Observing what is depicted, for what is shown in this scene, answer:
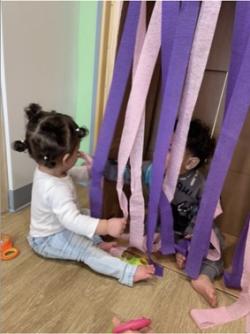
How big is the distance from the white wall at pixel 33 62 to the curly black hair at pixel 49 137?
10.4 inches

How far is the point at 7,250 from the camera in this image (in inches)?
39.2

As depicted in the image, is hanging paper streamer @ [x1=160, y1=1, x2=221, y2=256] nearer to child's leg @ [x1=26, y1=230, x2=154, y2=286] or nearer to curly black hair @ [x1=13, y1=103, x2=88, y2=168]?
child's leg @ [x1=26, y1=230, x2=154, y2=286]

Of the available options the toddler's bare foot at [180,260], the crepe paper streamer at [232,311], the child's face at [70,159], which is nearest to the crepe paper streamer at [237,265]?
the crepe paper streamer at [232,311]

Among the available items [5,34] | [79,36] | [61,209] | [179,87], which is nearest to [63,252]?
[61,209]

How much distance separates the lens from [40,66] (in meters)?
1.17

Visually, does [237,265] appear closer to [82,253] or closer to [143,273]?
[143,273]

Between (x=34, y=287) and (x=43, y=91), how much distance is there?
0.74 meters

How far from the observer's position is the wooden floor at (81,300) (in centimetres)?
78

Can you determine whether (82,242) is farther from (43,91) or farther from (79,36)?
(79,36)

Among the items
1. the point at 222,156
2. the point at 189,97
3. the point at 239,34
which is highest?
the point at 239,34

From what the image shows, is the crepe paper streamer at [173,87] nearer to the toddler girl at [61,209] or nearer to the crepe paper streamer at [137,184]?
the crepe paper streamer at [137,184]

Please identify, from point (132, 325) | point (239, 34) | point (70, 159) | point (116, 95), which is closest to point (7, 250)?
point (70, 159)

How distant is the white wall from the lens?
1031mm

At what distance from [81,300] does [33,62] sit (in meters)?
0.85
